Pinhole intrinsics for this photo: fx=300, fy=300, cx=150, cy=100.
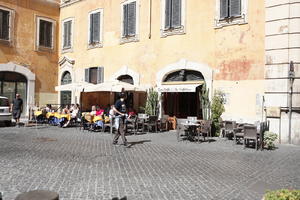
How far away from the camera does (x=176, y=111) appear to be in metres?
16.6

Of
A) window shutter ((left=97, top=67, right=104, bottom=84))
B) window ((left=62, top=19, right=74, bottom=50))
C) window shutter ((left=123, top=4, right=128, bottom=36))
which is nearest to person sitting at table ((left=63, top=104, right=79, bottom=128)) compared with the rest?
window shutter ((left=97, top=67, right=104, bottom=84))

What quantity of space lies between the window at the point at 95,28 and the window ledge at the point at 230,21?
805 centimetres

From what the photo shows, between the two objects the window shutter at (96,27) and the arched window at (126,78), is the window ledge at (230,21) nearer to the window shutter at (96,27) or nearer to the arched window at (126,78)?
the arched window at (126,78)

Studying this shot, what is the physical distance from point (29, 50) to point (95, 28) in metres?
4.96

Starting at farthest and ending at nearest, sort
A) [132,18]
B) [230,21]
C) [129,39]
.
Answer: [129,39] < [132,18] < [230,21]

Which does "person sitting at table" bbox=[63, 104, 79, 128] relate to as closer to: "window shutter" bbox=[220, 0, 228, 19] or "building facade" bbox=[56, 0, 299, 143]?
"building facade" bbox=[56, 0, 299, 143]

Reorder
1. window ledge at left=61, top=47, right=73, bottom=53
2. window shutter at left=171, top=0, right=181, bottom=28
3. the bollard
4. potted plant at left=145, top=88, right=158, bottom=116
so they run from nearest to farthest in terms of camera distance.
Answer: the bollard
window shutter at left=171, top=0, right=181, bottom=28
potted plant at left=145, top=88, right=158, bottom=116
window ledge at left=61, top=47, right=73, bottom=53

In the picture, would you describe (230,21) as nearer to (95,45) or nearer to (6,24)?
(95,45)

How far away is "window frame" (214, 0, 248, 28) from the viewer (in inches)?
494

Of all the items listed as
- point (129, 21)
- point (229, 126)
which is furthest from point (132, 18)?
point (229, 126)

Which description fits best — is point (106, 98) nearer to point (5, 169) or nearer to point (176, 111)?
point (176, 111)

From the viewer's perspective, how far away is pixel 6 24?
1906 cm

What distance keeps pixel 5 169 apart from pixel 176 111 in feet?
36.4

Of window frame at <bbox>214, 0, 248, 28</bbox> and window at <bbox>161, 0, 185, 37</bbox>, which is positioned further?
window at <bbox>161, 0, 185, 37</bbox>
